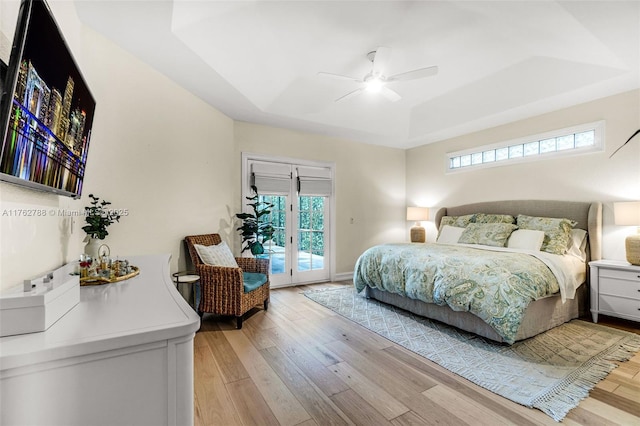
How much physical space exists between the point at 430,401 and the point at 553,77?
3.68 metres

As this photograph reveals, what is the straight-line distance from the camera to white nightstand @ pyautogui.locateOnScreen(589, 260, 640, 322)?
9.77 ft

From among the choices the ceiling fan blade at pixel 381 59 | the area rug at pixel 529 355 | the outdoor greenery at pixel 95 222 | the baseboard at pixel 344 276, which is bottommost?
the area rug at pixel 529 355

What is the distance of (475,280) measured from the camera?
2707mm

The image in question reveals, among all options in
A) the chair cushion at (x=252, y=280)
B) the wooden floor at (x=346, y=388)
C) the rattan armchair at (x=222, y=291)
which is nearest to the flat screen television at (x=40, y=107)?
the wooden floor at (x=346, y=388)

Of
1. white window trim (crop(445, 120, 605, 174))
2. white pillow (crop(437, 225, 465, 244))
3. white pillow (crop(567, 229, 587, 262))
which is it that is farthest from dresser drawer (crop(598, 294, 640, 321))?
white window trim (crop(445, 120, 605, 174))

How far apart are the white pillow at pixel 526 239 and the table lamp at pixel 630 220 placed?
2.35 ft

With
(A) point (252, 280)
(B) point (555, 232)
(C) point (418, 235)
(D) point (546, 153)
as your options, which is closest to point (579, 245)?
(B) point (555, 232)

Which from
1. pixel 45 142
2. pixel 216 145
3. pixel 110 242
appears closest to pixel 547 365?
pixel 45 142

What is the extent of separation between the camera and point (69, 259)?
6.10ft

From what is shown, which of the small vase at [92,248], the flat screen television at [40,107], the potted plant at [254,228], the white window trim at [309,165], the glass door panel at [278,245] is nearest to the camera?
the flat screen television at [40,107]

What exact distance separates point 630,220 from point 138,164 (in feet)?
16.9

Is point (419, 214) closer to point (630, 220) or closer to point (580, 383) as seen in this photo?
point (630, 220)

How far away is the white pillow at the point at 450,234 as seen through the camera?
4.49 meters

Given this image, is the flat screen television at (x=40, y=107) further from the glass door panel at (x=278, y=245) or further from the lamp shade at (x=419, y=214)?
the lamp shade at (x=419, y=214)
